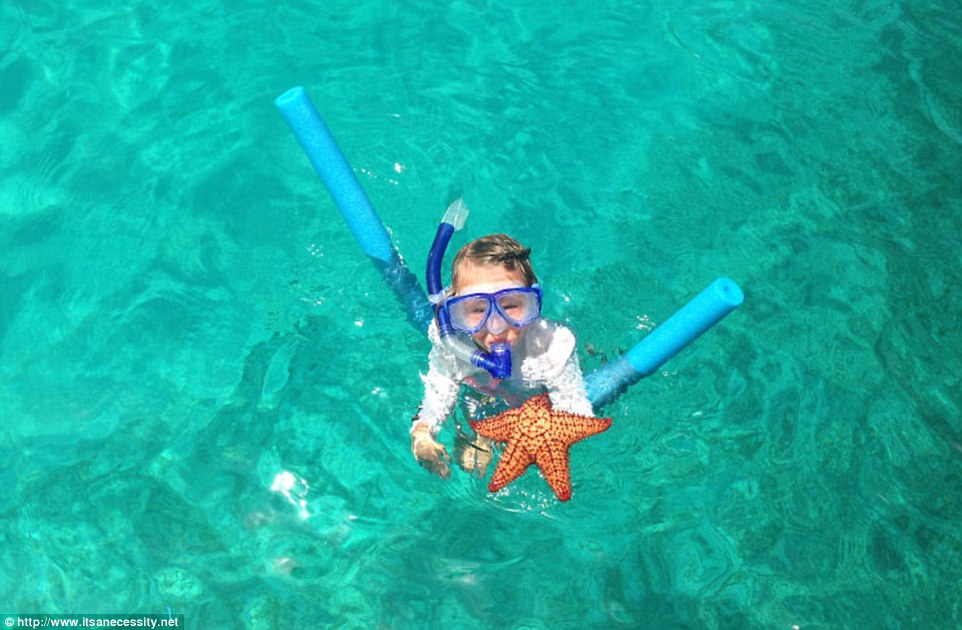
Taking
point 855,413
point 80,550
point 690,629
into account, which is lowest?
point 80,550

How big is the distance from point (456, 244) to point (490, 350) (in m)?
1.54

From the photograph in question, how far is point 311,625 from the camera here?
4484 mm

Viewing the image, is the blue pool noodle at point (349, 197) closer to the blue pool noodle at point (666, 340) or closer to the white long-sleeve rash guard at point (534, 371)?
the white long-sleeve rash guard at point (534, 371)

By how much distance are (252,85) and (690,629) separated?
4.28 metres

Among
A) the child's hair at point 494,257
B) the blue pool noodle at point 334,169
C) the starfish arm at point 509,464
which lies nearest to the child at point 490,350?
the child's hair at point 494,257

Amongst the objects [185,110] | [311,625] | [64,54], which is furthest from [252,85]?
[311,625]

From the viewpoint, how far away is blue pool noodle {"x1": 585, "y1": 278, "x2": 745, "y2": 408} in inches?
161

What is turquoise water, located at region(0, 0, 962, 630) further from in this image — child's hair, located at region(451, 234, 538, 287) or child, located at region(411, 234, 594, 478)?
child's hair, located at region(451, 234, 538, 287)

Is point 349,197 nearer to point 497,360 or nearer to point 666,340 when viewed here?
point 497,360

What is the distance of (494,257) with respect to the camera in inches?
166

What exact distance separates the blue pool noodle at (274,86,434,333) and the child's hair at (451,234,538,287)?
1.71 ft

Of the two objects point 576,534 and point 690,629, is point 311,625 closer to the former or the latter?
point 576,534

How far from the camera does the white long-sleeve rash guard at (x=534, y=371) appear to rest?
4426 millimetres

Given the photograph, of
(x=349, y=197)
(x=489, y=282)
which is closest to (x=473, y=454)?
(x=489, y=282)
